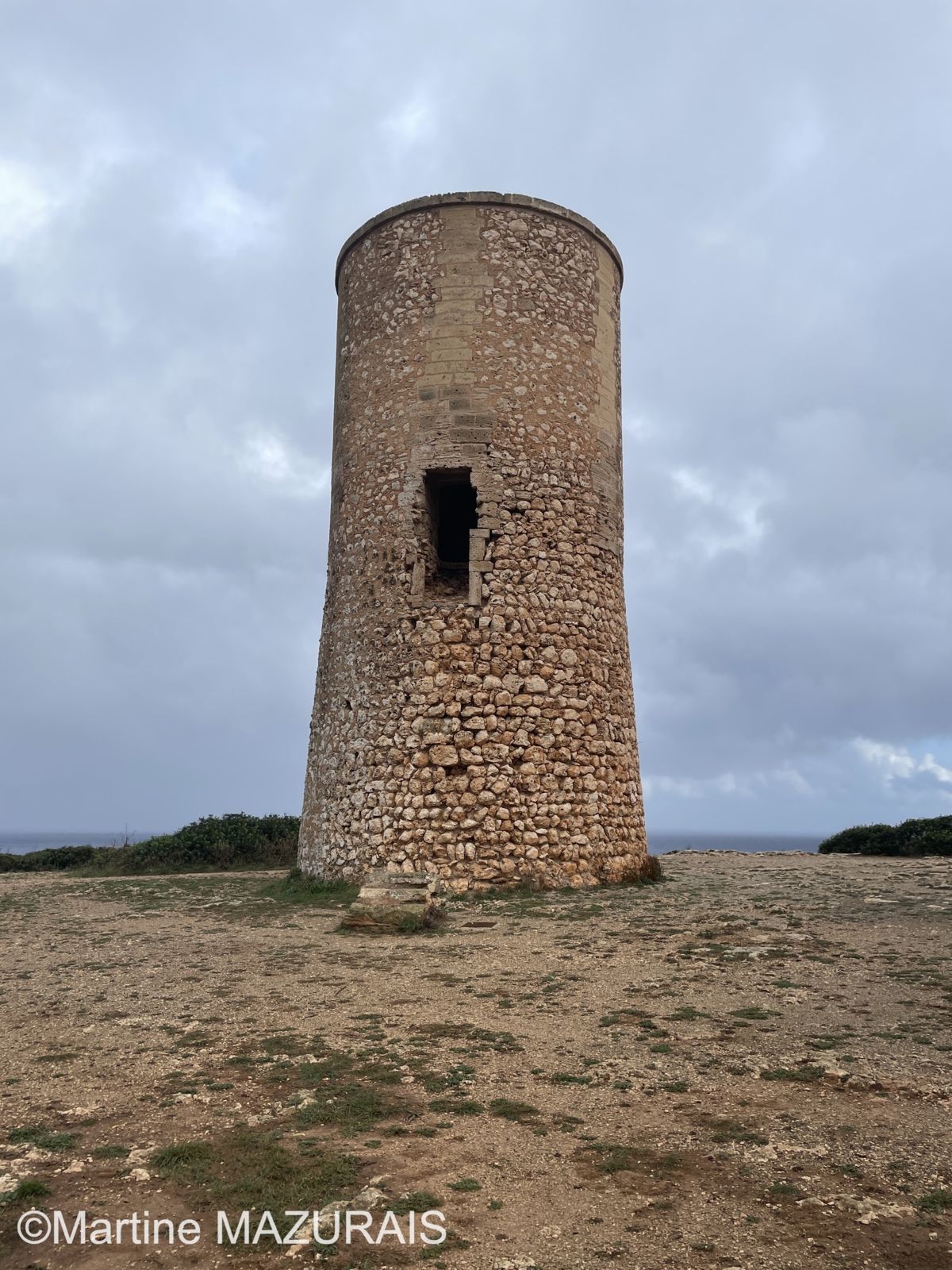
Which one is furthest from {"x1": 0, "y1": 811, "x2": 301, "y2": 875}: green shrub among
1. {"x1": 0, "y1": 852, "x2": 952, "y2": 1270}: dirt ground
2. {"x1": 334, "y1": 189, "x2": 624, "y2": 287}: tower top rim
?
{"x1": 334, "y1": 189, "x2": 624, "y2": 287}: tower top rim

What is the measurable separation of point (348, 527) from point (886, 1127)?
9710 mm

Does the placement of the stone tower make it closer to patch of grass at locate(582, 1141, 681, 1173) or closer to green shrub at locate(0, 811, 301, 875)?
green shrub at locate(0, 811, 301, 875)

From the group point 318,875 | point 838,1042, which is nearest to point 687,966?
point 838,1042

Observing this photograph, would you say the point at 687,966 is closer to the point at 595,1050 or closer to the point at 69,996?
the point at 595,1050

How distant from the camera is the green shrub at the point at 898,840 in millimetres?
15336

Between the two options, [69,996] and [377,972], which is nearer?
[69,996]

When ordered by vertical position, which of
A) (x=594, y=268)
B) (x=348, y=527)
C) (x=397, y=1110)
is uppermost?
(x=594, y=268)

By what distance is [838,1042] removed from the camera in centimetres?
449

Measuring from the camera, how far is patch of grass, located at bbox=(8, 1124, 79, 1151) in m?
3.40

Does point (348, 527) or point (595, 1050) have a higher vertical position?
point (348, 527)

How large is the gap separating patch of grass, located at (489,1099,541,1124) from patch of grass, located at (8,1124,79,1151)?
1750 millimetres

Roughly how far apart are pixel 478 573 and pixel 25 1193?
8397 mm

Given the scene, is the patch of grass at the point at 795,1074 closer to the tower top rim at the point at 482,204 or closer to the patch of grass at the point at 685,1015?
the patch of grass at the point at 685,1015

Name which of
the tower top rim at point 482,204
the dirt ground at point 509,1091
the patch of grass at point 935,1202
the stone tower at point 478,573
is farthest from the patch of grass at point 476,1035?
the tower top rim at point 482,204
